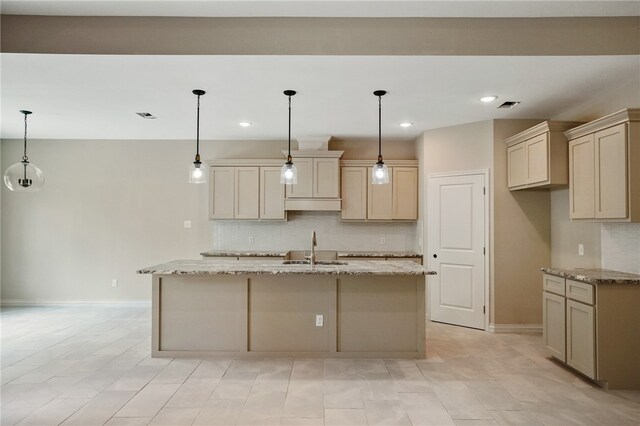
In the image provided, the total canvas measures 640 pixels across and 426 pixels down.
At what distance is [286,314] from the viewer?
12.0 ft

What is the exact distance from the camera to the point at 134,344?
405 cm

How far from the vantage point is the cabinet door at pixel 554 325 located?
3394mm

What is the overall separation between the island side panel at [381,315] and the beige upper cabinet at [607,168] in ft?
5.65

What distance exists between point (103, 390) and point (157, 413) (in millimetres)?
691

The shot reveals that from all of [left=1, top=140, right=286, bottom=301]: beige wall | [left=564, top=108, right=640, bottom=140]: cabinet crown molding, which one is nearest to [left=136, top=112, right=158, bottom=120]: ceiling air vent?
[left=1, top=140, right=286, bottom=301]: beige wall

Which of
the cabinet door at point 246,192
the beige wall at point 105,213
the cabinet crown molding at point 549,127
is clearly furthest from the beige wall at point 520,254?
the beige wall at point 105,213

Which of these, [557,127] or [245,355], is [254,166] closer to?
[245,355]

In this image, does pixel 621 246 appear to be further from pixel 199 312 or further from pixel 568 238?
pixel 199 312

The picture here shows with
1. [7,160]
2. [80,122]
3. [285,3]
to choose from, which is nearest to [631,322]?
[285,3]

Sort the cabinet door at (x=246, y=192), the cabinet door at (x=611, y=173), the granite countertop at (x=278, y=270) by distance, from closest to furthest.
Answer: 1. the cabinet door at (x=611, y=173)
2. the granite countertop at (x=278, y=270)
3. the cabinet door at (x=246, y=192)

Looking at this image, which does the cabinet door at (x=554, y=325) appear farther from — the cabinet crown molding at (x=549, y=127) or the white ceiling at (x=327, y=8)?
the white ceiling at (x=327, y=8)

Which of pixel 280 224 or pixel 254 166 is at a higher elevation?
pixel 254 166

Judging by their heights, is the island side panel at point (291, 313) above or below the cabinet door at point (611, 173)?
below

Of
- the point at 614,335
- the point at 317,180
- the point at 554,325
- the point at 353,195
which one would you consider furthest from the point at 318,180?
the point at 614,335
